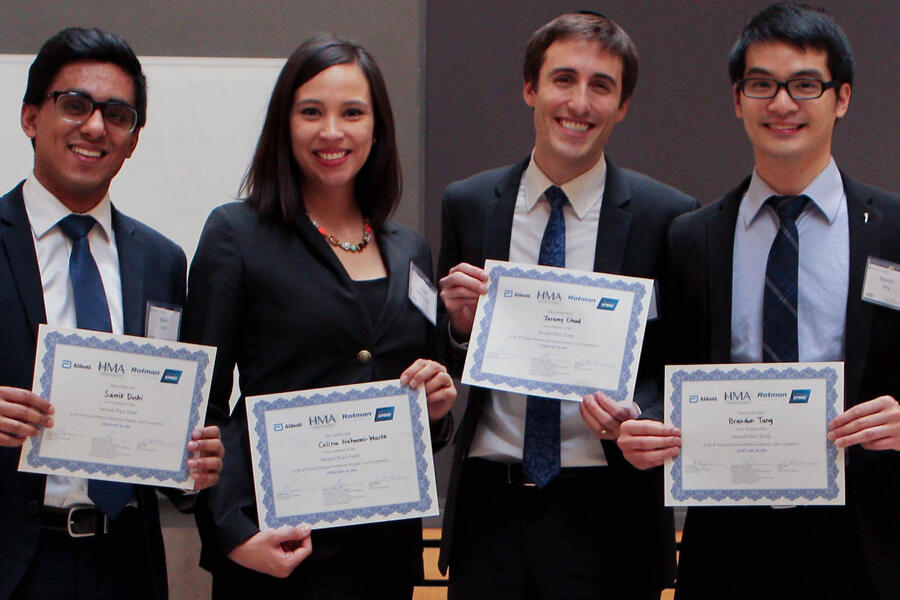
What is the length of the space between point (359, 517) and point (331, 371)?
0.36m

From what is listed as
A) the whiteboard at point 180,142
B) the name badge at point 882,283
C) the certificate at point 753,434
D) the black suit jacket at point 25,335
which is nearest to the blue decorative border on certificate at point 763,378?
the certificate at point 753,434

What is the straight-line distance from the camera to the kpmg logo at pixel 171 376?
2.20 meters

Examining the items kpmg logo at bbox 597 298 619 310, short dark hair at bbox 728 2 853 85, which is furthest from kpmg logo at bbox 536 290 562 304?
short dark hair at bbox 728 2 853 85

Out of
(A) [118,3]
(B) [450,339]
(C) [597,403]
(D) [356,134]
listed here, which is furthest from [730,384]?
(A) [118,3]

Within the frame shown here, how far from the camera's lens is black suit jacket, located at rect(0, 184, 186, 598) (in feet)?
7.04

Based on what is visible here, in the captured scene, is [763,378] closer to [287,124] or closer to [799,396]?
[799,396]

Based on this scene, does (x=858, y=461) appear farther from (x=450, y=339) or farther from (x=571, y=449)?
(x=450, y=339)

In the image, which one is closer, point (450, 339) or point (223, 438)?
point (223, 438)

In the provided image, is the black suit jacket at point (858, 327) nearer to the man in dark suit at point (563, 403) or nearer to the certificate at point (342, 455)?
the man in dark suit at point (563, 403)

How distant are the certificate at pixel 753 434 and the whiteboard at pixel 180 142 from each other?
2649mm

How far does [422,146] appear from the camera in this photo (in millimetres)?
4703

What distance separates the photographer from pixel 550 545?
2.46 m

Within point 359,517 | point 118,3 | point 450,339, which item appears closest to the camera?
point 359,517

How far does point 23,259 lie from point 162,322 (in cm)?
35
